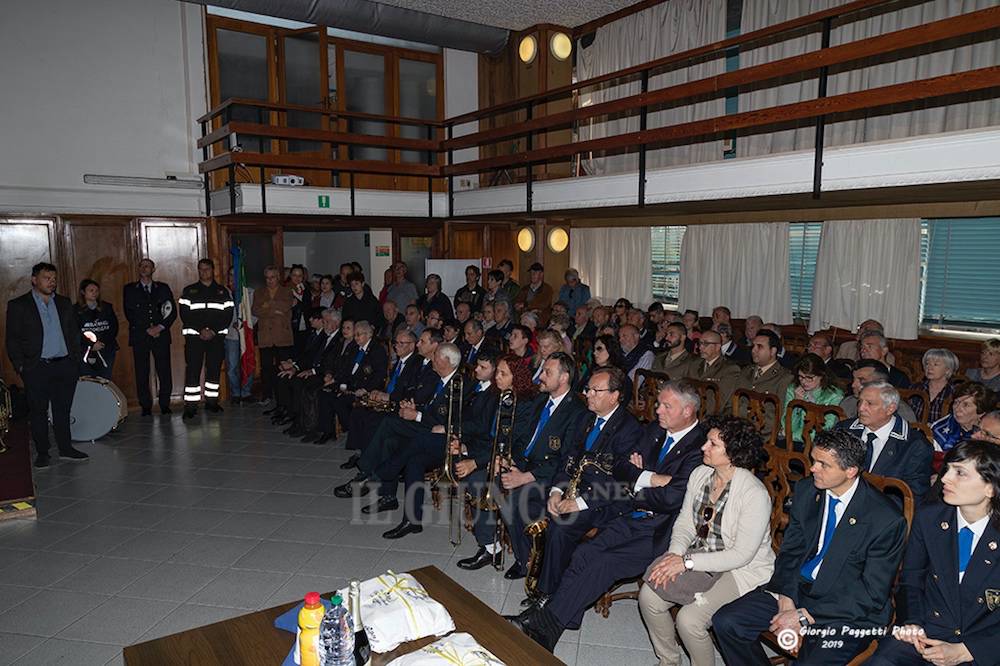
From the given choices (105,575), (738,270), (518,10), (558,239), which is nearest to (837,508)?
(105,575)

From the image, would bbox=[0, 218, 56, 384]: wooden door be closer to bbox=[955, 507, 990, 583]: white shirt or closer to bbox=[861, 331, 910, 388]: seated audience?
bbox=[861, 331, 910, 388]: seated audience

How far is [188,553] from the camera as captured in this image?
14.5ft

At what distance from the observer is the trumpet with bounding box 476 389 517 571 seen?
4164mm

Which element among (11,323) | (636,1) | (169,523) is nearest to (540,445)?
(169,523)

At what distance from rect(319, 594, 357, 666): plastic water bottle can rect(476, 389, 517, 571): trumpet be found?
189cm

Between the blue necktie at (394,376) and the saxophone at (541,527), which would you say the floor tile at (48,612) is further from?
the blue necktie at (394,376)

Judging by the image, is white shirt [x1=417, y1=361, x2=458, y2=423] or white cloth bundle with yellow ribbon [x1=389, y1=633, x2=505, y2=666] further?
white shirt [x1=417, y1=361, x2=458, y2=423]

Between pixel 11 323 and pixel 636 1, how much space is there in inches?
331

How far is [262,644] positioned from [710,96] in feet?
27.6

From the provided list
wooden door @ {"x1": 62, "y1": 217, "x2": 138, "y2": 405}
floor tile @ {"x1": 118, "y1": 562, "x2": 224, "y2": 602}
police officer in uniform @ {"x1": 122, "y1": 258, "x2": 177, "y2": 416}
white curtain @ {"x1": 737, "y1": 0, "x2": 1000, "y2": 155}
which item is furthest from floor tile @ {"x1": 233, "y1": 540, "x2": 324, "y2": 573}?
white curtain @ {"x1": 737, "y1": 0, "x2": 1000, "y2": 155}

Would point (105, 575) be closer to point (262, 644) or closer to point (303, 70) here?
point (262, 644)

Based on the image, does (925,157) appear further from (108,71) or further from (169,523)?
(108,71)

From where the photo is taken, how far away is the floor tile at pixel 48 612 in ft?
11.7

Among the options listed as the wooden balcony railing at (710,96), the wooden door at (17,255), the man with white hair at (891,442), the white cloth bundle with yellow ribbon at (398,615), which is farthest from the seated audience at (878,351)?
the wooden door at (17,255)
